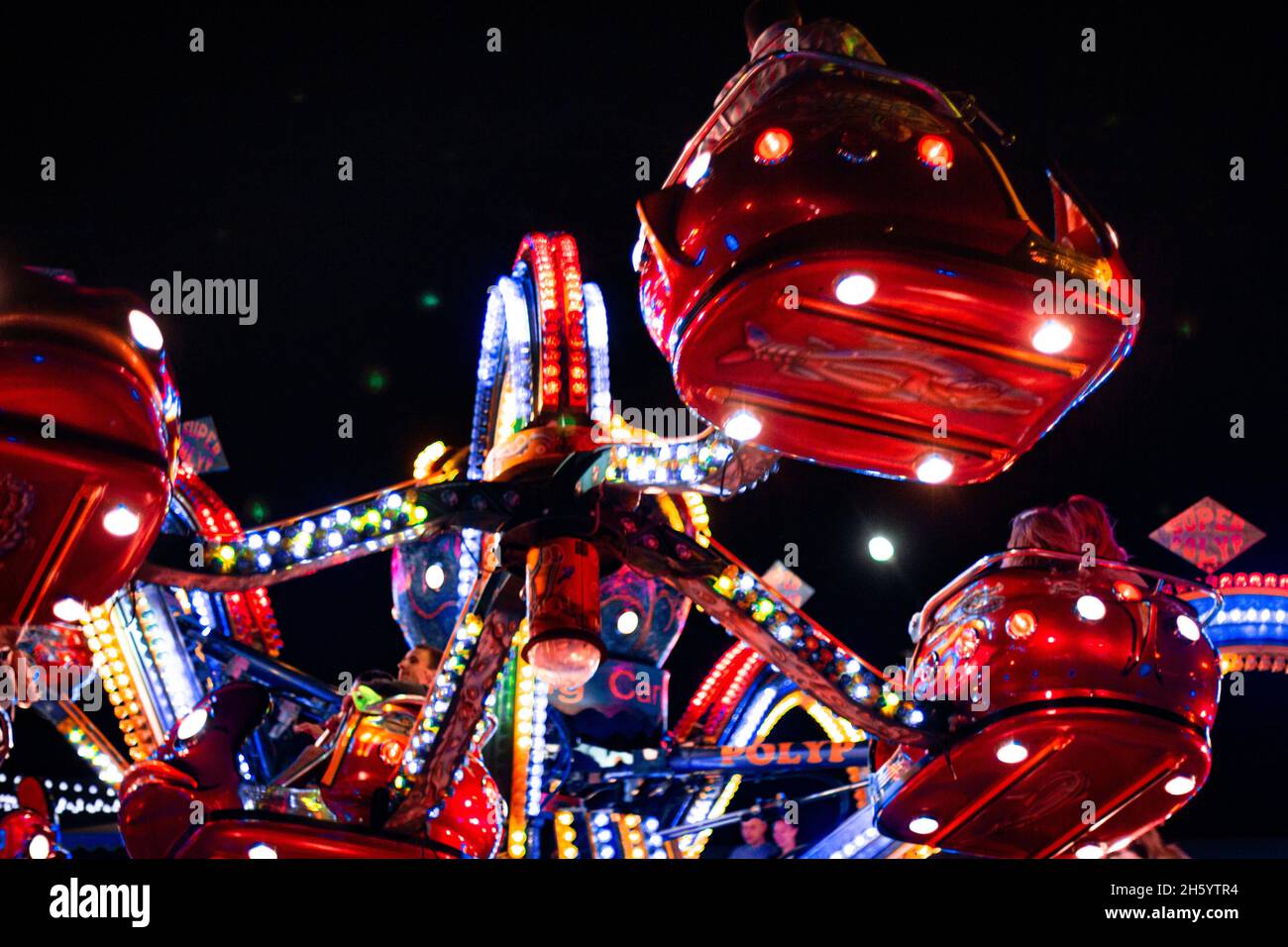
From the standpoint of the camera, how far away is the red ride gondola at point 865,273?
3.82 metres

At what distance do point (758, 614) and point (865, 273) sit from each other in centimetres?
154

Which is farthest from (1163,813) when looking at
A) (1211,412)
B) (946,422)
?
(1211,412)

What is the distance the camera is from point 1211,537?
6.90m

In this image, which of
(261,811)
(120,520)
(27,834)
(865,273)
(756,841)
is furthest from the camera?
(756,841)

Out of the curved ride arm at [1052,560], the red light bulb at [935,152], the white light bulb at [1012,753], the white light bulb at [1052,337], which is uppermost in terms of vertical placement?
the red light bulb at [935,152]

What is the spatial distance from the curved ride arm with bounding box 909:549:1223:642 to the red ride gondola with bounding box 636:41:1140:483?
26.5 inches

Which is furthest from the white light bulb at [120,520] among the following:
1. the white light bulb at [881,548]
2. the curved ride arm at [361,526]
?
the white light bulb at [881,548]

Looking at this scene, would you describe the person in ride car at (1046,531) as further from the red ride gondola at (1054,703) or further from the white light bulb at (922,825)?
the white light bulb at (922,825)

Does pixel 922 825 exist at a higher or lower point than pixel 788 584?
lower

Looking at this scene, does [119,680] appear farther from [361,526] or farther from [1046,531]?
[1046,531]

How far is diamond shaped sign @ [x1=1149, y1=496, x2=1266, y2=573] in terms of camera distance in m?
6.86

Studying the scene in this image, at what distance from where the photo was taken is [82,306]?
4129 millimetres

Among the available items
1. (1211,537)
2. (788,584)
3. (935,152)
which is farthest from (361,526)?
(788,584)
